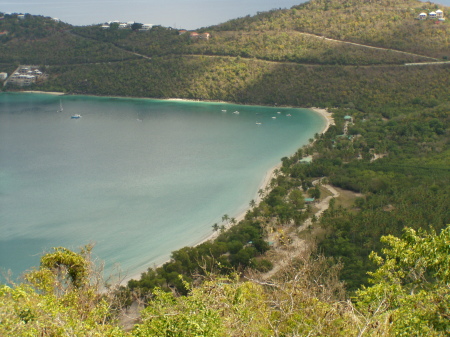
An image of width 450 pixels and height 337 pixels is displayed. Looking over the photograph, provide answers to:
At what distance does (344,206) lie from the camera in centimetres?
2438

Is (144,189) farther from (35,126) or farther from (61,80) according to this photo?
(61,80)

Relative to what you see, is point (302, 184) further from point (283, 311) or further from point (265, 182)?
point (283, 311)

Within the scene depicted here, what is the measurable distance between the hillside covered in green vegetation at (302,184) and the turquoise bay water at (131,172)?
2.00 meters

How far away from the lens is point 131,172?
29.5 meters

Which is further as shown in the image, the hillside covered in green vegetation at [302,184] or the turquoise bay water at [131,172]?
the turquoise bay water at [131,172]

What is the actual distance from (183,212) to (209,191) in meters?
3.11

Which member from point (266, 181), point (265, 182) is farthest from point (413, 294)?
point (266, 181)

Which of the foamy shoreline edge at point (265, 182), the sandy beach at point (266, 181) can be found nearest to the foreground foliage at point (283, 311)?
the foamy shoreline edge at point (265, 182)

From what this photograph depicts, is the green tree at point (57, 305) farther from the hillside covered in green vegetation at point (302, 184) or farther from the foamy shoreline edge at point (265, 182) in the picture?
the foamy shoreline edge at point (265, 182)

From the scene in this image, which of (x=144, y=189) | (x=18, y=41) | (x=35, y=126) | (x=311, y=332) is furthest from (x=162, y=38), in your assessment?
(x=311, y=332)

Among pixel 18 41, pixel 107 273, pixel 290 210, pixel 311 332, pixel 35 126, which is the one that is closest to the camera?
pixel 311 332

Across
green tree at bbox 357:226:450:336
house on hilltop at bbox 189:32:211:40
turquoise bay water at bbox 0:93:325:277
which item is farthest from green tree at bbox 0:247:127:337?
house on hilltop at bbox 189:32:211:40

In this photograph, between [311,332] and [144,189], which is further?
[144,189]

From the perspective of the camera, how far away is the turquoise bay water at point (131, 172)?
824 inches
